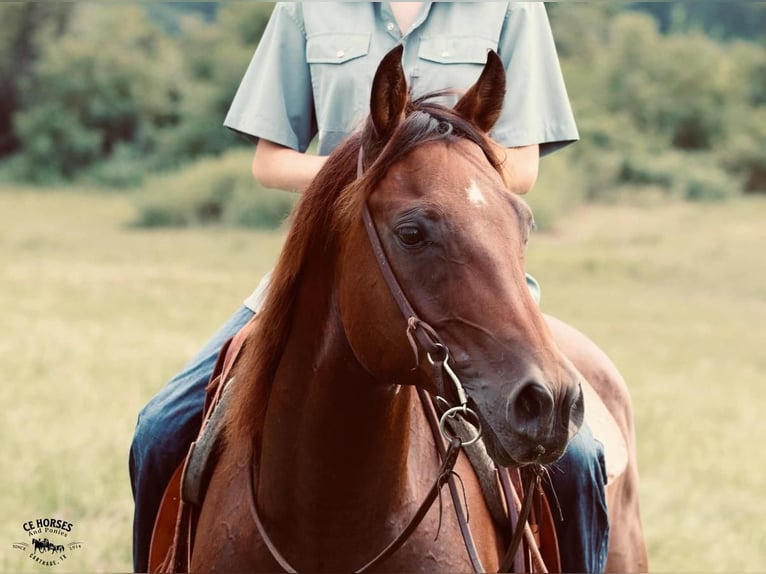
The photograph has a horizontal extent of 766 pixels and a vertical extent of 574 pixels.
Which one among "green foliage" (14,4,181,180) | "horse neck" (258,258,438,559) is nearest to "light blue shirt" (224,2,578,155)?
"horse neck" (258,258,438,559)

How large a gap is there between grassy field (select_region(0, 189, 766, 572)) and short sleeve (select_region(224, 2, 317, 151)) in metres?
2.73

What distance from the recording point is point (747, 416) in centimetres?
1083

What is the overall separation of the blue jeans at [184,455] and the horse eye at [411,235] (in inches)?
47.8

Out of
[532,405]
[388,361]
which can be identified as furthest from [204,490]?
[532,405]

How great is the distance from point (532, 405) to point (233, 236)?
19.8 meters

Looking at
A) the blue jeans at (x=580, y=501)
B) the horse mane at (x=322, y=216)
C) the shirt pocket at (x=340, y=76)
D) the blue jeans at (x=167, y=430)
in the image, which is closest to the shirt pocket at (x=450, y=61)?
the shirt pocket at (x=340, y=76)

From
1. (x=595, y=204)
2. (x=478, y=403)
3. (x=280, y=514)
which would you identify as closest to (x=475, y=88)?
(x=478, y=403)

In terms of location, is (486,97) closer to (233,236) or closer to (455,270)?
(455,270)

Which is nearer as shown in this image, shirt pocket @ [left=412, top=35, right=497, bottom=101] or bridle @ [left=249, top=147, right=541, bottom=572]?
bridle @ [left=249, top=147, right=541, bottom=572]

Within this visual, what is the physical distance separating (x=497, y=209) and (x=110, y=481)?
5714mm

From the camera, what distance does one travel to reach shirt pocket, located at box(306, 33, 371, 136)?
3.53 m

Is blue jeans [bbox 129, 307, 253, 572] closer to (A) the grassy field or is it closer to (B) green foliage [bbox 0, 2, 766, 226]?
(A) the grassy field

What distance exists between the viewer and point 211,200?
24703mm

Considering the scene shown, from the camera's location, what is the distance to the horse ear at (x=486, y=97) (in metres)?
2.75
